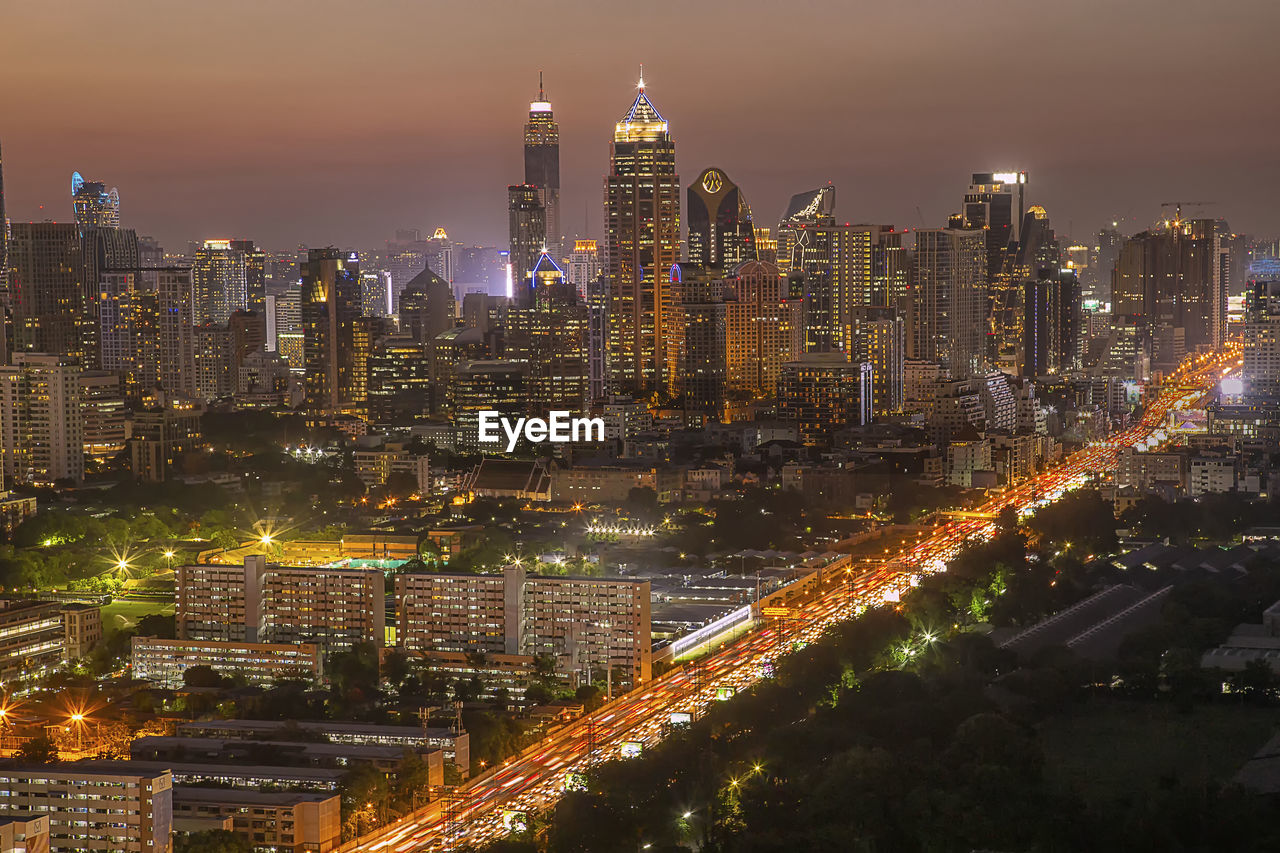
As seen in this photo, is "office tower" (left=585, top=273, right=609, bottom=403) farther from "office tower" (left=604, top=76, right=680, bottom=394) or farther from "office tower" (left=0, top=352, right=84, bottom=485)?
"office tower" (left=0, top=352, right=84, bottom=485)

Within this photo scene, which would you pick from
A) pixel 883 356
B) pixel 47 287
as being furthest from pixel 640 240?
pixel 47 287

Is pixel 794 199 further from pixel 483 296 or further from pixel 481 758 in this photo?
pixel 481 758

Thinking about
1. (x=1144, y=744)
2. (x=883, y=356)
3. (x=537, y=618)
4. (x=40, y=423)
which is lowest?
(x=1144, y=744)

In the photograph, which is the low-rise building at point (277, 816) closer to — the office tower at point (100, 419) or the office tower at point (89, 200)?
the office tower at point (100, 419)

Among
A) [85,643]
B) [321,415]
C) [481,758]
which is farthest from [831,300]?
[481,758]

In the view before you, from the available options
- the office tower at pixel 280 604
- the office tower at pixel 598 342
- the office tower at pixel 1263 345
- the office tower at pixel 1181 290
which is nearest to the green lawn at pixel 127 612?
the office tower at pixel 280 604

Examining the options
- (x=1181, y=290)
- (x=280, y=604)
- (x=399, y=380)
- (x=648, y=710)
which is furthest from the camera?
(x=1181, y=290)

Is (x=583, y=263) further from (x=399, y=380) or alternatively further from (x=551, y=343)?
(x=551, y=343)
